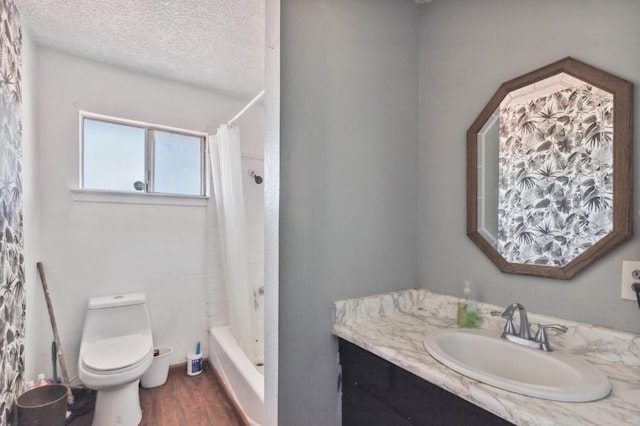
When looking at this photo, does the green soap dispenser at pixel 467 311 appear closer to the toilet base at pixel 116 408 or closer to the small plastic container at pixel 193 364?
the toilet base at pixel 116 408

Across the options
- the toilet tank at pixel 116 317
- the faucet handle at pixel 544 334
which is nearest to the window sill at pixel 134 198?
the toilet tank at pixel 116 317

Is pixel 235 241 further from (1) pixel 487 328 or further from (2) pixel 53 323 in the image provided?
(1) pixel 487 328

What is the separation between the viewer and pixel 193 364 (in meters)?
2.35

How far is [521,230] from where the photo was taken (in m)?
1.12

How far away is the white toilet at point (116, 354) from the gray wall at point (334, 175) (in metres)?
1.16

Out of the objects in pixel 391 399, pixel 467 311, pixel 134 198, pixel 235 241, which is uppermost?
pixel 134 198

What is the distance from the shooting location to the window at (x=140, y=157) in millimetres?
2197

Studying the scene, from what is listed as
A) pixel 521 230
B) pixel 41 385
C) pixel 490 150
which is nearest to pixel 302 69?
pixel 490 150

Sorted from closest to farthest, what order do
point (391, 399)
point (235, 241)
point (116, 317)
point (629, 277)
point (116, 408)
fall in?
point (629, 277) < point (391, 399) < point (116, 408) < point (116, 317) < point (235, 241)

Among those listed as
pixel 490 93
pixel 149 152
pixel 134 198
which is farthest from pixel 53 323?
pixel 490 93

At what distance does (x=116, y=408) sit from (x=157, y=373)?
18.7 inches

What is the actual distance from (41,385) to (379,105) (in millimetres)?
2365

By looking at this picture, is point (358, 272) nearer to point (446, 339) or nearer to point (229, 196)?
point (446, 339)

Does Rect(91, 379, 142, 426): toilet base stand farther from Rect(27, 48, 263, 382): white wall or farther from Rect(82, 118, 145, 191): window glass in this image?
Rect(82, 118, 145, 191): window glass
